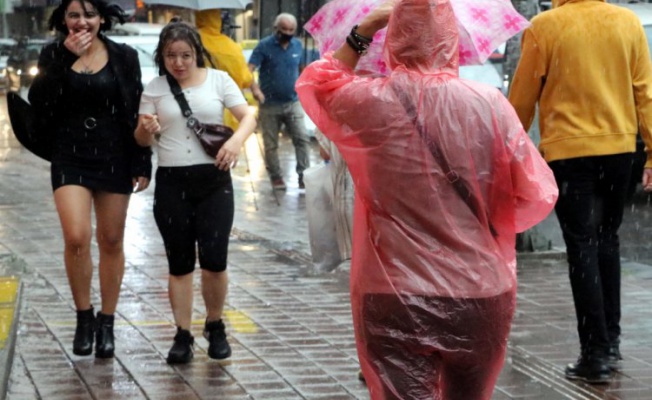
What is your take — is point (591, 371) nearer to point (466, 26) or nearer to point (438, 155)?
point (466, 26)

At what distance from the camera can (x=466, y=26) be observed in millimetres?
5793

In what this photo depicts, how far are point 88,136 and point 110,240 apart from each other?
22.3 inches

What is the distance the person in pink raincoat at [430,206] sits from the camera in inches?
162

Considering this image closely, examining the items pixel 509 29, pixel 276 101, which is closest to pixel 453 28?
pixel 509 29

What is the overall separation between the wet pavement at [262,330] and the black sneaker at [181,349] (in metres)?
0.05

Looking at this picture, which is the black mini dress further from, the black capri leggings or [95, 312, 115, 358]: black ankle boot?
[95, 312, 115, 358]: black ankle boot

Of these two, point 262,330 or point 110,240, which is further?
point 262,330

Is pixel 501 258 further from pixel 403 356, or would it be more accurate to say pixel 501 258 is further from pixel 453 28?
pixel 453 28

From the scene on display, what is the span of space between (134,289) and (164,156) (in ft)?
7.51

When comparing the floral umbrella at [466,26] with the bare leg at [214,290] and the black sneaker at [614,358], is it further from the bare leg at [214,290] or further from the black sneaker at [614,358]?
the black sneaker at [614,358]

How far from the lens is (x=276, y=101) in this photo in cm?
1570

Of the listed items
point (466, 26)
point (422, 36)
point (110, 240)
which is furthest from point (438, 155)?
point (110, 240)

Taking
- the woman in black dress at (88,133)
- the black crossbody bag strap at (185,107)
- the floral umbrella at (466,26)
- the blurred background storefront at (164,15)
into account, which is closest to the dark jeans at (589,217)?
the floral umbrella at (466,26)

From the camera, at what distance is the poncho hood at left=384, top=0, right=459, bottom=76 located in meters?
4.19
